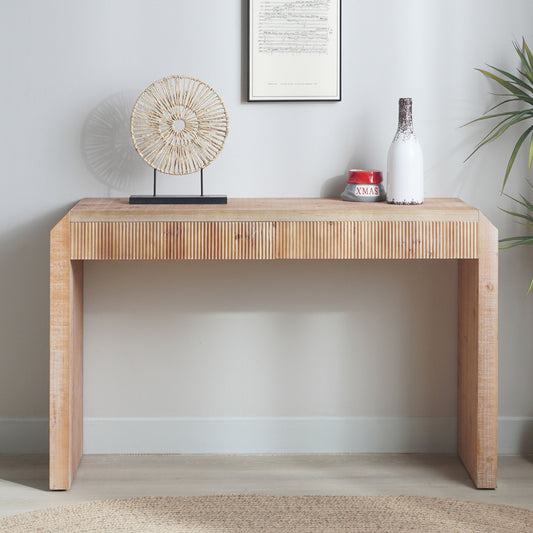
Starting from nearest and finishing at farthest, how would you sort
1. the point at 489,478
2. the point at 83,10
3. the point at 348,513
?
the point at 348,513
the point at 489,478
the point at 83,10

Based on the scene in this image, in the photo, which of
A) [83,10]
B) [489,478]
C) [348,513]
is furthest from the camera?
[83,10]

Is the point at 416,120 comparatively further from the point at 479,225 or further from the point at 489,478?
the point at 489,478

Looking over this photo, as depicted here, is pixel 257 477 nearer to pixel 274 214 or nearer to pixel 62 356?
pixel 62 356

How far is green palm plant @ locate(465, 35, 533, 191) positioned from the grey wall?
48 mm

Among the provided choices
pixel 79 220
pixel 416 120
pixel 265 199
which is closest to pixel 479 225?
pixel 416 120

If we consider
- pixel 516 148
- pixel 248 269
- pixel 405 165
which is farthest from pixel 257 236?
pixel 516 148

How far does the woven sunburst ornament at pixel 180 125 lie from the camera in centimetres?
270

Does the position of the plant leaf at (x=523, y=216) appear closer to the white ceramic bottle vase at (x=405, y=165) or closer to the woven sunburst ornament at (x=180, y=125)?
the white ceramic bottle vase at (x=405, y=165)

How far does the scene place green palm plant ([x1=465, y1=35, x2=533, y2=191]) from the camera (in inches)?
104

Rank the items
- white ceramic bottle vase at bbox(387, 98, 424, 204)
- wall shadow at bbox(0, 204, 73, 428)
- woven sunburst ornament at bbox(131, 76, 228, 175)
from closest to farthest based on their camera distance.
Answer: white ceramic bottle vase at bbox(387, 98, 424, 204), woven sunburst ornament at bbox(131, 76, 228, 175), wall shadow at bbox(0, 204, 73, 428)

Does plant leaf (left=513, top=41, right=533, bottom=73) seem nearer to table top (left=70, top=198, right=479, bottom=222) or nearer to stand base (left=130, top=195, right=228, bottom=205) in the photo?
table top (left=70, top=198, right=479, bottom=222)

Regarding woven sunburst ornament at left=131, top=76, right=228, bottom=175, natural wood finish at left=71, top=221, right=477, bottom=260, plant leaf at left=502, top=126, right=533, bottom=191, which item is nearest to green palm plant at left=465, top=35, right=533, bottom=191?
plant leaf at left=502, top=126, right=533, bottom=191

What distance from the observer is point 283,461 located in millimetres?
2797

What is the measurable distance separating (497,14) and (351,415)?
1.60m
